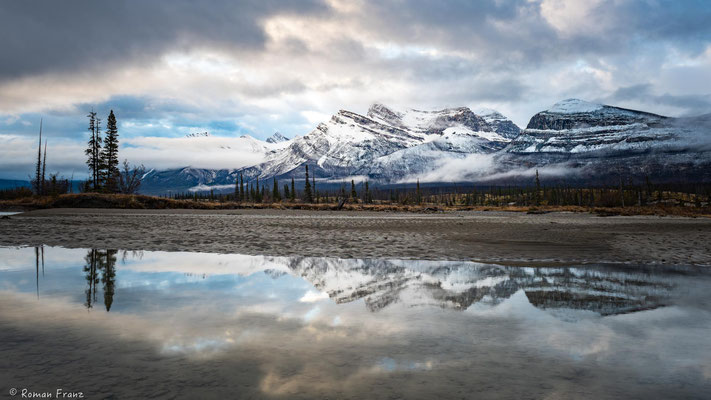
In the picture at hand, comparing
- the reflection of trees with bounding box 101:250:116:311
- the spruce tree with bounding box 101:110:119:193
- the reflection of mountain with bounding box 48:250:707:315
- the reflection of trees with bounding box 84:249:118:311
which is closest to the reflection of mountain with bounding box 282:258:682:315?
the reflection of mountain with bounding box 48:250:707:315

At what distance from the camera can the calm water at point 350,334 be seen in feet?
15.6

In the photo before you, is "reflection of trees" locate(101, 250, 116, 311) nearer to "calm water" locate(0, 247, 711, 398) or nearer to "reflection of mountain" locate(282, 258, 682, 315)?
"calm water" locate(0, 247, 711, 398)

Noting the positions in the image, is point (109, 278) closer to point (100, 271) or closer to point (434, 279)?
point (100, 271)

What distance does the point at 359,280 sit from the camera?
38.7 feet

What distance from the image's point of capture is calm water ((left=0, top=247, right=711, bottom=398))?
4762 millimetres

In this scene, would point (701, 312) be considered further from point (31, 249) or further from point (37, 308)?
point (31, 249)

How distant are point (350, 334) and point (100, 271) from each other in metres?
8.95

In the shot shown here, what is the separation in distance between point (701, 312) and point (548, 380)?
5760mm

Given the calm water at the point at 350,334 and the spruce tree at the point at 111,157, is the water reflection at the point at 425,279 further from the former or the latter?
the spruce tree at the point at 111,157

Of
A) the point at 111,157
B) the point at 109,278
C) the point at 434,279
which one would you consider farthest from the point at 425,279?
the point at 111,157

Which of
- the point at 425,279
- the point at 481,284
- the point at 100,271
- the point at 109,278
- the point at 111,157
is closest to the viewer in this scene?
the point at 109,278

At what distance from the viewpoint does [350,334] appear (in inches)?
269

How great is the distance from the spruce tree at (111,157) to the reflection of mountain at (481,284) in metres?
87.9

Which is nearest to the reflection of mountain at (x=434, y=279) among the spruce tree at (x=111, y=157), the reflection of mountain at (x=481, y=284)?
the reflection of mountain at (x=481, y=284)
